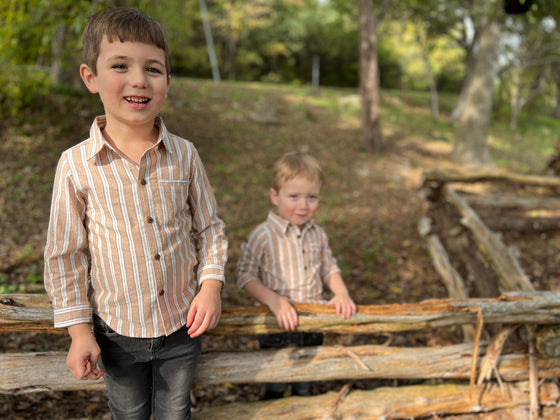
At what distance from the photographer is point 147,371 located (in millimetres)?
1890

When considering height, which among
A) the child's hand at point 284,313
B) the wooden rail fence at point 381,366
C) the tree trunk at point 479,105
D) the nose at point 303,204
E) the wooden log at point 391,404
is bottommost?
the wooden log at point 391,404

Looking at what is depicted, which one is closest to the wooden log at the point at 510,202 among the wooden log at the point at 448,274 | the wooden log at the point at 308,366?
the wooden log at the point at 448,274

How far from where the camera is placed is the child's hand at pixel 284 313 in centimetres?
233

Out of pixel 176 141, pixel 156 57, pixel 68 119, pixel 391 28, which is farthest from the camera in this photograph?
pixel 391 28

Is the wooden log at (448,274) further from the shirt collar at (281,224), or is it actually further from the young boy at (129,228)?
the young boy at (129,228)

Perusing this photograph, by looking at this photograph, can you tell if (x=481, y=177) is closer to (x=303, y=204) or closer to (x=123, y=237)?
(x=303, y=204)

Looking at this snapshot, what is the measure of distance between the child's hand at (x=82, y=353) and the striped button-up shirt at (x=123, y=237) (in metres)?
0.05

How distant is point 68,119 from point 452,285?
738cm

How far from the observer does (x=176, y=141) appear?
Answer: 1725mm

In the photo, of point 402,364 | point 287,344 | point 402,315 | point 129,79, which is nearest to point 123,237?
point 129,79

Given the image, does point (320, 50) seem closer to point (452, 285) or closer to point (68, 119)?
point (68, 119)

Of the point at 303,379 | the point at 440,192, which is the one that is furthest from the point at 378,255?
the point at 303,379

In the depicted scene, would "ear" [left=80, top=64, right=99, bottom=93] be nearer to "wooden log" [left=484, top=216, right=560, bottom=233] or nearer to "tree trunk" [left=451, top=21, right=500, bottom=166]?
"wooden log" [left=484, top=216, right=560, bottom=233]

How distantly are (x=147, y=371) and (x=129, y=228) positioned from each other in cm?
74
